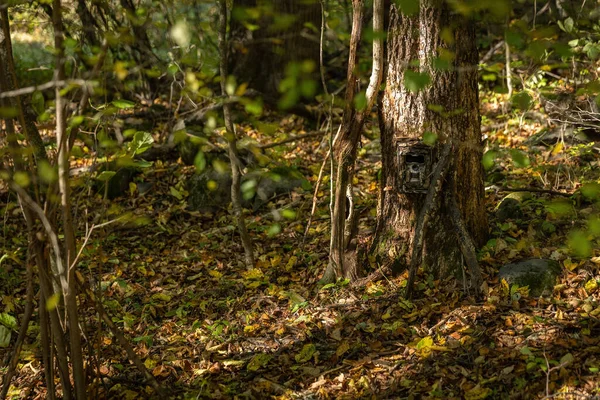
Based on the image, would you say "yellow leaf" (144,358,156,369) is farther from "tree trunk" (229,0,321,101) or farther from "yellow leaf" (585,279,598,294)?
"tree trunk" (229,0,321,101)

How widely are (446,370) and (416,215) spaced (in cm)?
121

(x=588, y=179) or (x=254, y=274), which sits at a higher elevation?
(x=588, y=179)

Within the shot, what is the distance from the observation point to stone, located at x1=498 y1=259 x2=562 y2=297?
4.07m

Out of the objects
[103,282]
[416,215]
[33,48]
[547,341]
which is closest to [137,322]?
[103,282]

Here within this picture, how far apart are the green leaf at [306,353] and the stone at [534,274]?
140 cm

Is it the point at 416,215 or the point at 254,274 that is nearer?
the point at 416,215

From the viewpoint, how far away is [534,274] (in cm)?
412

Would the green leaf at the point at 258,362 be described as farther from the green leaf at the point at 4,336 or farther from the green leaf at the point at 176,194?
the green leaf at the point at 176,194

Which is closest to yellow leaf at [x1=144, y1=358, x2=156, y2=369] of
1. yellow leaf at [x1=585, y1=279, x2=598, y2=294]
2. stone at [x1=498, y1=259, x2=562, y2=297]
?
stone at [x1=498, y1=259, x2=562, y2=297]

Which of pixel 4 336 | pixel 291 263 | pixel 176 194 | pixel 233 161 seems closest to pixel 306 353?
pixel 291 263

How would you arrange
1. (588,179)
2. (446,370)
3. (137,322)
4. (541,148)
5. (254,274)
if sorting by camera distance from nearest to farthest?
(446,370) < (137,322) < (254,274) < (588,179) < (541,148)

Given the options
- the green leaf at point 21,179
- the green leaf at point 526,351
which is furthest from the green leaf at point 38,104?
the green leaf at point 526,351

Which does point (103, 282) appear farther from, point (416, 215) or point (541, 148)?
point (541, 148)

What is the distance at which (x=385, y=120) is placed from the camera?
4.34 meters
